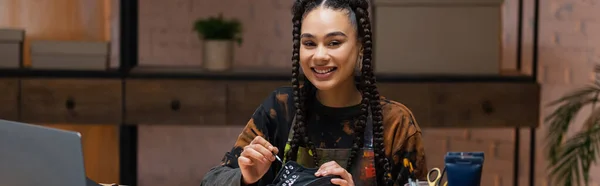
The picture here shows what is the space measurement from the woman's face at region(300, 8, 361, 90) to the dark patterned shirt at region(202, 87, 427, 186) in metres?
0.09

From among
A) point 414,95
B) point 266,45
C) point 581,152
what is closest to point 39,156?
point 581,152

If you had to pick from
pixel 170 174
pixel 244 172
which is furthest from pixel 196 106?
pixel 244 172

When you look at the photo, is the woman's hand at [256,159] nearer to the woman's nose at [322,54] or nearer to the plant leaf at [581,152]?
the woman's nose at [322,54]

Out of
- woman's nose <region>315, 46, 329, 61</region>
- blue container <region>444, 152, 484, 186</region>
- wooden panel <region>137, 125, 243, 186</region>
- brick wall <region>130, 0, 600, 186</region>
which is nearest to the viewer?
blue container <region>444, 152, 484, 186</region>

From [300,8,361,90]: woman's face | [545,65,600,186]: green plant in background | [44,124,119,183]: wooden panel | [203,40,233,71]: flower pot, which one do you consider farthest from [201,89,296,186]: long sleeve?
[44,124,119,183]: wooden panel

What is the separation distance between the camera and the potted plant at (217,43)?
9.78 feet

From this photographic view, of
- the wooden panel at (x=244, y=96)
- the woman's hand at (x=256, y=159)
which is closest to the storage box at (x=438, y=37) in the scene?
the wooden panel at (x=244, y=96)

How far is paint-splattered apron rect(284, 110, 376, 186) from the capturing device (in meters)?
1.44

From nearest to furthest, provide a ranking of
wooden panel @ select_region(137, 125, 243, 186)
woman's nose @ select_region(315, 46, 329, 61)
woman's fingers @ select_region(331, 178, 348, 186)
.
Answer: woman's fingers @ select_region(331, 178, 348, 186), woman's nose @ select_region(315, 46, 329, 61), wooden panel @ select_region(137, 125, 243, 186)

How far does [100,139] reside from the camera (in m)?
3.21

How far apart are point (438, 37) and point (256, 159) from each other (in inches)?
66.2

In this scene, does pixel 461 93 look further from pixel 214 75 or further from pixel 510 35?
pixel 214 75

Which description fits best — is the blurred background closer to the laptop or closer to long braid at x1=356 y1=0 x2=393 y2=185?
long braid at x1=356 y1=0 x2=393 y2=185

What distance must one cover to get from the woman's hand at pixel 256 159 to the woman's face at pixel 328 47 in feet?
0.52
